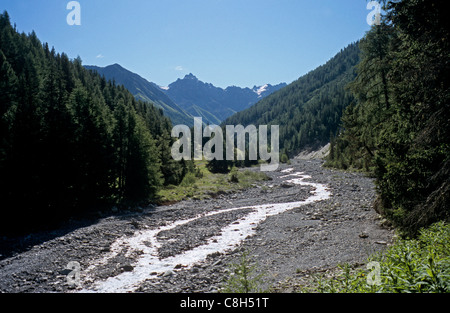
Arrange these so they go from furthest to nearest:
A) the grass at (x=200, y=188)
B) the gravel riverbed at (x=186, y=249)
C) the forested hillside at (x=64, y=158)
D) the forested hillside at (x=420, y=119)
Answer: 1. the grass at (x=200, y=188)
2. the forested hillside at (x=64, y=158)
3. the gravel riverbed at (x=186, y=249)
4. the forested hillside at (x=420, y=119)

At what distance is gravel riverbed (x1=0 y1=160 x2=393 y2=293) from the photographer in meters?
13.0

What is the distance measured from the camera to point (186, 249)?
61.3 feet

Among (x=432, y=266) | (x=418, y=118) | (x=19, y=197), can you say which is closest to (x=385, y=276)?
(x=432, y=266)

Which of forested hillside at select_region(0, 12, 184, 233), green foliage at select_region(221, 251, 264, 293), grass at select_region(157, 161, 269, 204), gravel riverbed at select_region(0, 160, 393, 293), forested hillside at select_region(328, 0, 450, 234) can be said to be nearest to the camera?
green foliage at select_region(221, 251, 264, 293)

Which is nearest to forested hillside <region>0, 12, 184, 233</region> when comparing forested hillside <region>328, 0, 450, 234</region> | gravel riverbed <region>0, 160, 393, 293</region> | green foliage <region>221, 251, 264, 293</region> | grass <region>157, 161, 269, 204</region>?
grass <region>157, 161, 269, 204</region>

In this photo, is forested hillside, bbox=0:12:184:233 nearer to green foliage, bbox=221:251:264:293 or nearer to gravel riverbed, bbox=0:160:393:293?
gravel riverbed, bbox=0:160:393:293

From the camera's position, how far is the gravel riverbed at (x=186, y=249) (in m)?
13.0

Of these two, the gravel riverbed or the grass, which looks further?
the grass

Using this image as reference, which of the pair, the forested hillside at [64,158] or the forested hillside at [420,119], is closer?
the forested hillside at [420,119]

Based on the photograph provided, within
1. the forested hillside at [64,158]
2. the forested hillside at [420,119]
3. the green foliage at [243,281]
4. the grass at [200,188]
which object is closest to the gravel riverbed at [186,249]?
the green foliage at [243,281]

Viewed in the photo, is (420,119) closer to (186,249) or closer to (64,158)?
(186,249)

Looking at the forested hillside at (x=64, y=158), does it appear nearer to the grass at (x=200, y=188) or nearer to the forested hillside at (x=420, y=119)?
the grass at (x=200, y=188)

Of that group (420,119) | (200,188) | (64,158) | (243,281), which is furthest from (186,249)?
(200,188)
